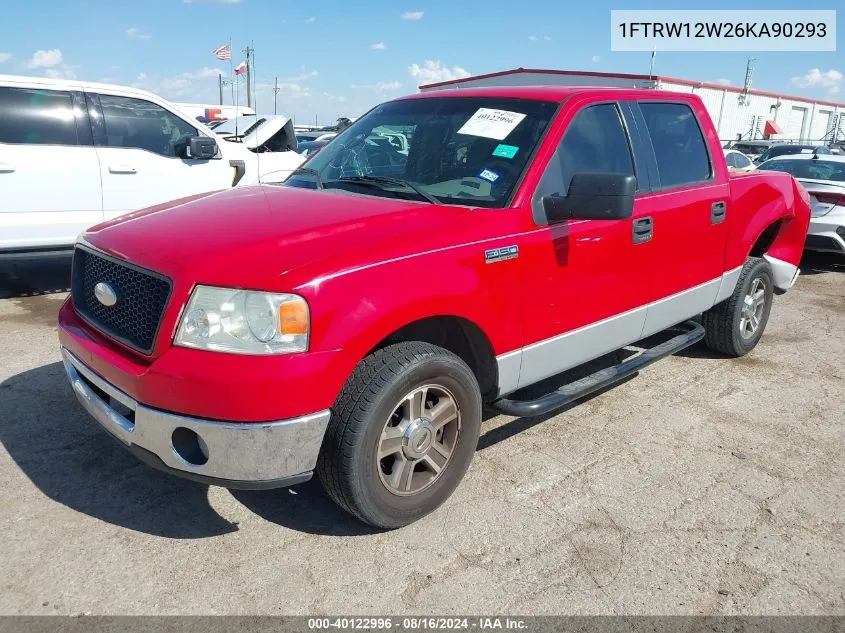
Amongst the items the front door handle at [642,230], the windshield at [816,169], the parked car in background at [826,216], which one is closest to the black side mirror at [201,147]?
the front door handle at [642,230]

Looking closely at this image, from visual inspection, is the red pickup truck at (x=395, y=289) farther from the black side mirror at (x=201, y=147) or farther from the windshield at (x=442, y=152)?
the black side mirror at (x=201, y=147)

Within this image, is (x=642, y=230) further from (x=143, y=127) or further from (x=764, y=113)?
(x=764, y=113)

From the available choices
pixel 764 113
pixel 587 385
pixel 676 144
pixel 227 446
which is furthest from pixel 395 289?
pixel 764 113

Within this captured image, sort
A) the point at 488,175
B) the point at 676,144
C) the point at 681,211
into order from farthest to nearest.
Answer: the point at 676,144, the point at 681,211, the point at 488,175

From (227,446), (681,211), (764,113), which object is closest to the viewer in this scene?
(227,446)

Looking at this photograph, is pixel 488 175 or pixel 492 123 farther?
pixel 492 123

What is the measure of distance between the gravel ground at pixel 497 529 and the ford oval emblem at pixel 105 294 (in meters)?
0.93

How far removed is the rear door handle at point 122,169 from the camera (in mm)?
6484

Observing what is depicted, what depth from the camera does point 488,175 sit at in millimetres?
3268

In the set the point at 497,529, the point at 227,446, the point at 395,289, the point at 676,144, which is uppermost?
the point at 676,144

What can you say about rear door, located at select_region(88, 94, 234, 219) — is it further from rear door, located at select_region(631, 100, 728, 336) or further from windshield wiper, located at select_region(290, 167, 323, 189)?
rear door, located at select_region(631, 100, 728, 336)

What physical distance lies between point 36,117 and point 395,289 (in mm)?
5096

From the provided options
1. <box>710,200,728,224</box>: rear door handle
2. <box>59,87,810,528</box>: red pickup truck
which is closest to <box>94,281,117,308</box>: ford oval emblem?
<box>59,87,810,528</box>: red pickup truck

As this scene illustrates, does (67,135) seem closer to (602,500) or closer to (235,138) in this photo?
(235,138)
